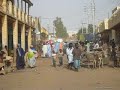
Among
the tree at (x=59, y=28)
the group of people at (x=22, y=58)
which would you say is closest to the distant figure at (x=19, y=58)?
the group of people at (x=22, y=58)

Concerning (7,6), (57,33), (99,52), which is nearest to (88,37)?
(7,6)

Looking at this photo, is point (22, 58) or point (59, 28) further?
point (59, 28)

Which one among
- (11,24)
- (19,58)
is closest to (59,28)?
(11,24)

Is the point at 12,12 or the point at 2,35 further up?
the point at 12,12

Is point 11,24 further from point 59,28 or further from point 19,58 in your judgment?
point 59,28

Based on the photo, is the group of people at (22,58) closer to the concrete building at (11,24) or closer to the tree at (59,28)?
the concrete building at (11,24)

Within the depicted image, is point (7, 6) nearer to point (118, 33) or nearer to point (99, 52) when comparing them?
point (99, 52)

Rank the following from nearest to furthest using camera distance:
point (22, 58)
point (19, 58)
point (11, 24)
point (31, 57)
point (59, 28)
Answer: point (19, 58) < point (22, 58) < point (31, 57) < point (11, 24) < point (59, 28)

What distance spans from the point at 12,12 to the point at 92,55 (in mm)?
10792

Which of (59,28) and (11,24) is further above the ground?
(59,28)

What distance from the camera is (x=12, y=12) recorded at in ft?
110

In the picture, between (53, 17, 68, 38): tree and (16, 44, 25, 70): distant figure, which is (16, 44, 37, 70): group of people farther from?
(53, 17, 68, 38): tree

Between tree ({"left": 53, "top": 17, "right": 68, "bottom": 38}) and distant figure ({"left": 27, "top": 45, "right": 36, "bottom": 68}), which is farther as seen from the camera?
tree ({"left": 53, "top": 17, "right": 68, "bottom": 38})

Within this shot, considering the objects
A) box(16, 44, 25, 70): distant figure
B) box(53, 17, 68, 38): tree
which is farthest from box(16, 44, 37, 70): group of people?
box(53, 17, 68, 38): tree
